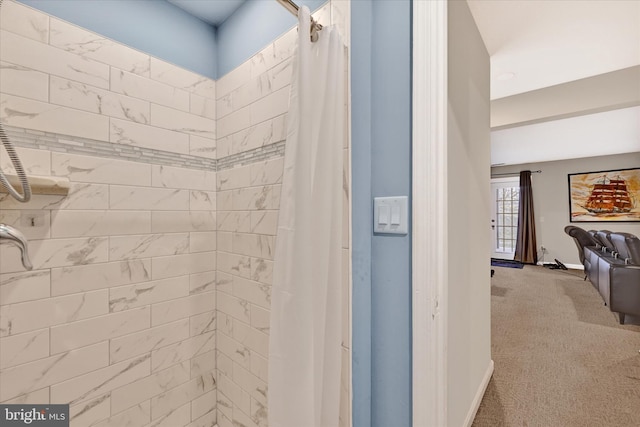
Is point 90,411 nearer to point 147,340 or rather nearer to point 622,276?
point 147,340

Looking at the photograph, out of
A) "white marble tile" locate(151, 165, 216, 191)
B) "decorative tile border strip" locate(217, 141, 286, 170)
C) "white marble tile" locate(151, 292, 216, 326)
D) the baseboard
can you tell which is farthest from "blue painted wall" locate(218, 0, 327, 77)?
the baseboard

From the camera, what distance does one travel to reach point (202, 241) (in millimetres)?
1677

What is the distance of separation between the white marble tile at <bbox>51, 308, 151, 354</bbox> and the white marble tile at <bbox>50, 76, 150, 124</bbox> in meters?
0.94

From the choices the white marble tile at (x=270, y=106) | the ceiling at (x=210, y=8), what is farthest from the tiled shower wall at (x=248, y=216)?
the ceiling at (x=210, y=8)

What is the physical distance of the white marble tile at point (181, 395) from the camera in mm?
1465

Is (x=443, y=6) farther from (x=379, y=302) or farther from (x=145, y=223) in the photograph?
(x=145, y=223)

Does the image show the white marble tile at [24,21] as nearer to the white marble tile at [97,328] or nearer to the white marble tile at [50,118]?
the white marble tile at [50,118]

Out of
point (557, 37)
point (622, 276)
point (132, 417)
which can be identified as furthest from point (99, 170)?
point (622, 276)

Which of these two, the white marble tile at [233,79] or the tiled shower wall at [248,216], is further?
the white marble tile at [233,79]

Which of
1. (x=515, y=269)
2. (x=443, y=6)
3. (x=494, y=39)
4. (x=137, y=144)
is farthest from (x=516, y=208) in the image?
(x=137, y=144)

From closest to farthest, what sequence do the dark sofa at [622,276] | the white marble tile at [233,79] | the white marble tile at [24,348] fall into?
the white marble tile at [24,348] → the white marble tile at [233,79] → the dark sofa at [622,276]

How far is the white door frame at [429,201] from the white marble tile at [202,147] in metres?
1.25

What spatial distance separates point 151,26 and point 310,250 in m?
1.47

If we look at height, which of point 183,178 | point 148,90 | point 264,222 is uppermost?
point 148,90
